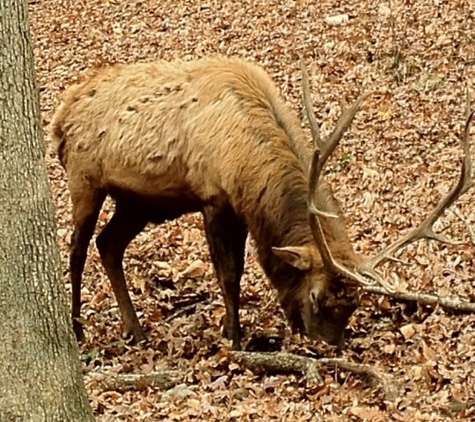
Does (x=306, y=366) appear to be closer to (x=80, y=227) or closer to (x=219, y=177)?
(x=219, y=177)

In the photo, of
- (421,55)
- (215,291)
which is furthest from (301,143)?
(421,55)

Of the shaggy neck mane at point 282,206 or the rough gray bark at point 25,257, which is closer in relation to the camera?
the rough gray bark at point 25,257

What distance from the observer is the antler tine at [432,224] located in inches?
288

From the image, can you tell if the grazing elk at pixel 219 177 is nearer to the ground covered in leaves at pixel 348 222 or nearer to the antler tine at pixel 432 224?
the antler tine at pixel 432 224

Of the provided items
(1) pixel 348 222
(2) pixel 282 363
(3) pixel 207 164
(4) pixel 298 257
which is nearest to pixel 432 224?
(4) pixel 298 257

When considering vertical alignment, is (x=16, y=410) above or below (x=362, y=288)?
above

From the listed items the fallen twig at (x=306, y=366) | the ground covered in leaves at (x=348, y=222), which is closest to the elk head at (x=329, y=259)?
the ground covered in leaves at (x=348, y=222)

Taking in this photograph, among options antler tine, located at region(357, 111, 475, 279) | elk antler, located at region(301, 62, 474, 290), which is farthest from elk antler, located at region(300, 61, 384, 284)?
antler tine, located at region(357, 111, 475, 279)

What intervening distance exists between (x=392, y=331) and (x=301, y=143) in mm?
1723

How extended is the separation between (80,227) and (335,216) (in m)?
3.17

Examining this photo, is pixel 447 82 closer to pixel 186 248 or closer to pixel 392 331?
pixel 186 248

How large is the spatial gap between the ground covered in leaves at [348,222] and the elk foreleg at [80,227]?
0.45 m

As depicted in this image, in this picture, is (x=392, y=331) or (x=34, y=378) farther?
(x=392, y=331)

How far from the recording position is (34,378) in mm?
5355
